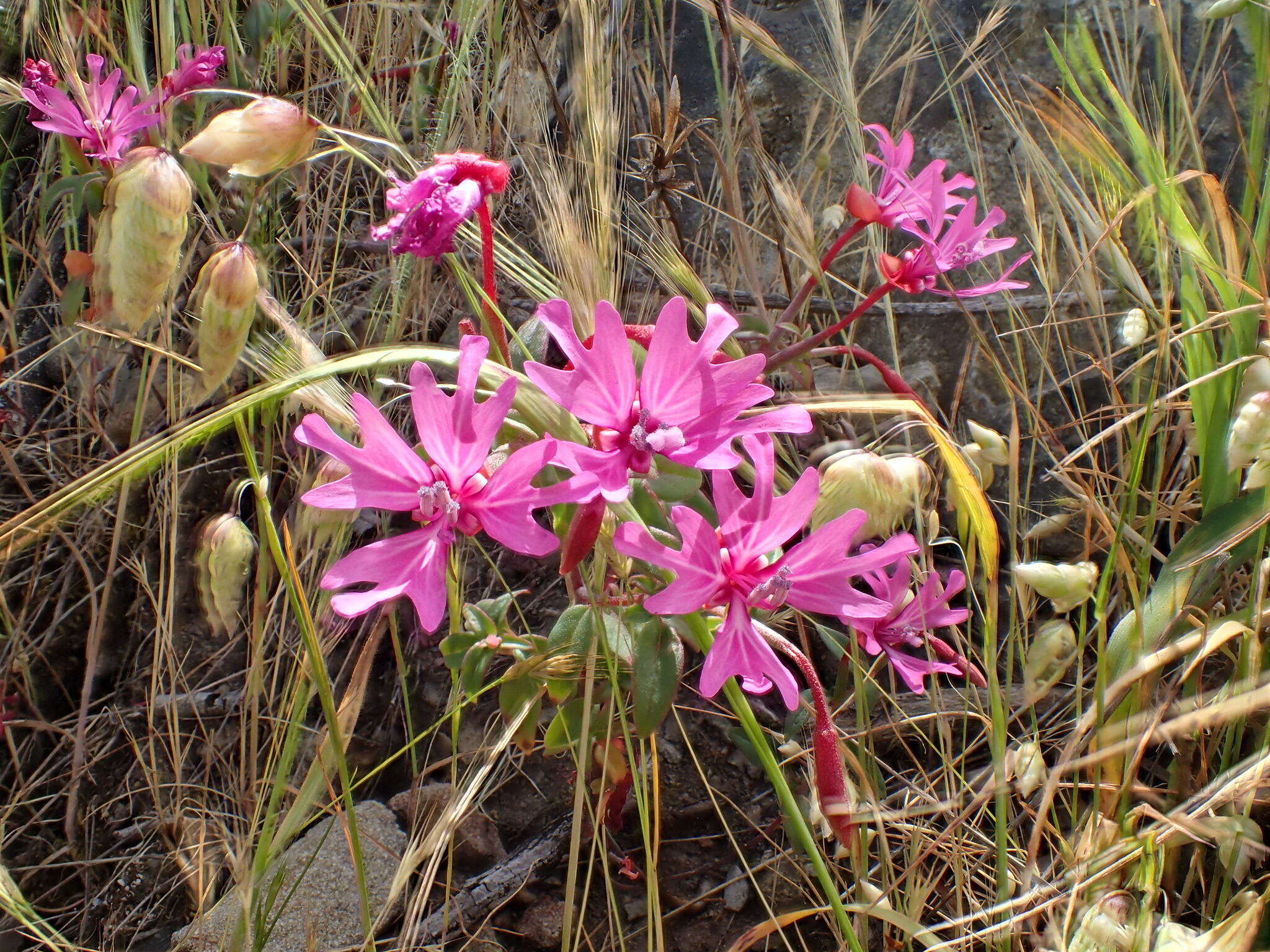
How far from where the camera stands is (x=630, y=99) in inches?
74.9

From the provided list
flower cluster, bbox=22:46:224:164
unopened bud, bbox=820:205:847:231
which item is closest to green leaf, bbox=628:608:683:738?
unopened bud, bbox=820:205:847:231

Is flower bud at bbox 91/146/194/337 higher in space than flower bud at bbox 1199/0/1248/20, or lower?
lower

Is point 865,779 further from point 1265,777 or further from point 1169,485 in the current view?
point 1169,485

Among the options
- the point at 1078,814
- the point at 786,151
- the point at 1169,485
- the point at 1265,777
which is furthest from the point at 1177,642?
the point at 786,151

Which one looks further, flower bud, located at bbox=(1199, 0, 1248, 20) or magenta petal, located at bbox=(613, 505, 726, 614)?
flower bud, located at bbox=(1199, 0, 1248, 20)

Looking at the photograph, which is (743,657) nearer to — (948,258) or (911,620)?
(911,620)

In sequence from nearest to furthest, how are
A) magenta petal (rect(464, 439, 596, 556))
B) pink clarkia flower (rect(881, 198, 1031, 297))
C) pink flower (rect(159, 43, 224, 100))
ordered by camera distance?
magenta petal (rect(464, 439, 596, 556)) < pink clarkia flower (rect(881, 198, 1031, 297)) < pink flower (rect(159, 43, 224, 100))

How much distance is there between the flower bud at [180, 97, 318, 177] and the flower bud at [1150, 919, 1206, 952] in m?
1.09

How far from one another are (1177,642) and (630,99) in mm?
1456

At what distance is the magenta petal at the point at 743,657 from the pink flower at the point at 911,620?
25cm

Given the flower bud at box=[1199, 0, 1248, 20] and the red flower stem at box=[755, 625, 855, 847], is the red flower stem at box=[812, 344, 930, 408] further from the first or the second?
the flower bud at box=[1199, 0, 1248, 20]

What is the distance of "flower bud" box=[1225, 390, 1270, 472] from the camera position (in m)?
0.83

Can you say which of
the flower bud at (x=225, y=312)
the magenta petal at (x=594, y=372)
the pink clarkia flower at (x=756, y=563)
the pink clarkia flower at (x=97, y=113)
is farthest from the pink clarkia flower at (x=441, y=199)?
the pink clarkia flower at (x=97, y=113)

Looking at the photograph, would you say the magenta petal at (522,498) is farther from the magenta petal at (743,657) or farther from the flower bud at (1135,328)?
the flower bud at (1135,328)
